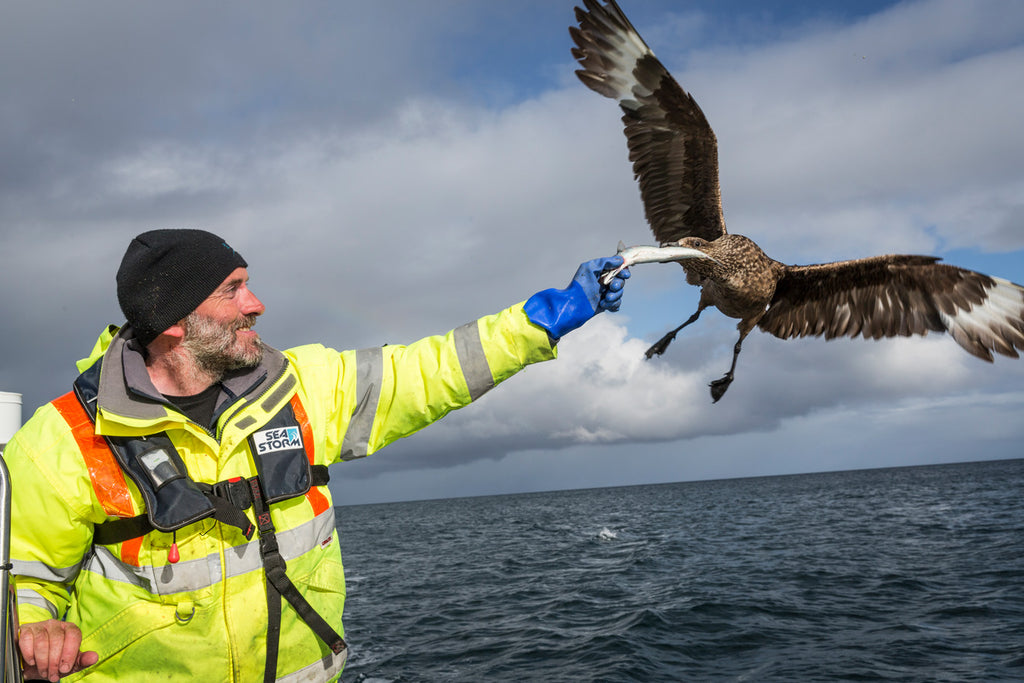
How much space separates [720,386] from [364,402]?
321 cm

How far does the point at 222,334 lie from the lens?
2707mm

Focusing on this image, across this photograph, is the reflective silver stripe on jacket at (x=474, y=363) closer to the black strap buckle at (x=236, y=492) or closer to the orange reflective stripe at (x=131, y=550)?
the black strap buckle at (x=236, y=492)

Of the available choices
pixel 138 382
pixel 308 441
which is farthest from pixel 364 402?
pixel 138 382

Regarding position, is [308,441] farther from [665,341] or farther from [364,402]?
[665,341]

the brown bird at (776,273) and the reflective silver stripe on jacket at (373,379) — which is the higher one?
the brown bird at (776,273)

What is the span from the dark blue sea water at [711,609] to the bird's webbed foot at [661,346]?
653 centimetres

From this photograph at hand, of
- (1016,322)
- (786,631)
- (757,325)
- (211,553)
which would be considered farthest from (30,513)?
(786,631)

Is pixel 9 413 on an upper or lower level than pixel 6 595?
upper

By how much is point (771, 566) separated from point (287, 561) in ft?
62.1

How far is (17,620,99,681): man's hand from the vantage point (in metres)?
2.18

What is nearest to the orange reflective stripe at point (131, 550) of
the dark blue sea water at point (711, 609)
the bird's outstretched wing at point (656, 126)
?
the bird's outstretched wing at point (656, 126)

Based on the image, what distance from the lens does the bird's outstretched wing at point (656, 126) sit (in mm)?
5555

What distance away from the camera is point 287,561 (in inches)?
102

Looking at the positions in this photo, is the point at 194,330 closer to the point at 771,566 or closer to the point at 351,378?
the point at 351,378
